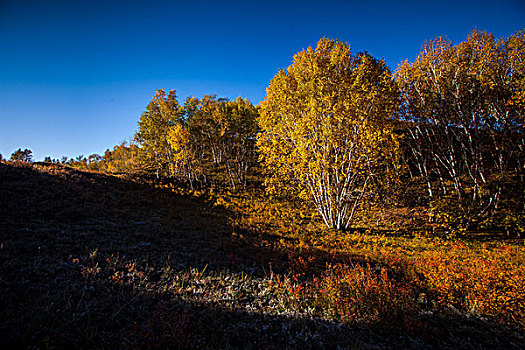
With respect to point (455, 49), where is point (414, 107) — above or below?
below

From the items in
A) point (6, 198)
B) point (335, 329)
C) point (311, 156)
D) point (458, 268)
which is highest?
point (311, 156)

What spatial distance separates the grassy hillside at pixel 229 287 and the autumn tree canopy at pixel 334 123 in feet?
13.1

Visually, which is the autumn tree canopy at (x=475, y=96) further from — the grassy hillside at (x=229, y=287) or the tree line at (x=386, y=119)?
the grassy hillside at (x=229, y=287)

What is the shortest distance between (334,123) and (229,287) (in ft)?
41.0

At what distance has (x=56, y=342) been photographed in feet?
11.1

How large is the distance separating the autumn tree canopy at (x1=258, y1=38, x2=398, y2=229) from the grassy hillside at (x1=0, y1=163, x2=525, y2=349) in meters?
4.00

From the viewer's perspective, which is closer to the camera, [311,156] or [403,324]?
[403,324]

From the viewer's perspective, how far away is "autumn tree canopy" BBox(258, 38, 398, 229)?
12703mm

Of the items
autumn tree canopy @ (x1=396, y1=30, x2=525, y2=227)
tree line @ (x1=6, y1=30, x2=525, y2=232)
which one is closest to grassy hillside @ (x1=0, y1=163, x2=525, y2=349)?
tree line @ (x1=6, y1=30, x2=525, y2=232)

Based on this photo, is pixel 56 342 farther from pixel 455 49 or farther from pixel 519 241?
pixel 455 49

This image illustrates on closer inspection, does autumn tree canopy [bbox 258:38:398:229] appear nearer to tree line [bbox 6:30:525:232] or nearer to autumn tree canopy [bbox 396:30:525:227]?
tree line [bbox 6:30:525:232]

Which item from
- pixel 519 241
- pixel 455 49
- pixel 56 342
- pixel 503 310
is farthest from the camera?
pixel 455 49

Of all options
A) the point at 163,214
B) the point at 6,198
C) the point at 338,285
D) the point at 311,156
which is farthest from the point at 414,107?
the point at 6,198

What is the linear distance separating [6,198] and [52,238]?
224 inches
